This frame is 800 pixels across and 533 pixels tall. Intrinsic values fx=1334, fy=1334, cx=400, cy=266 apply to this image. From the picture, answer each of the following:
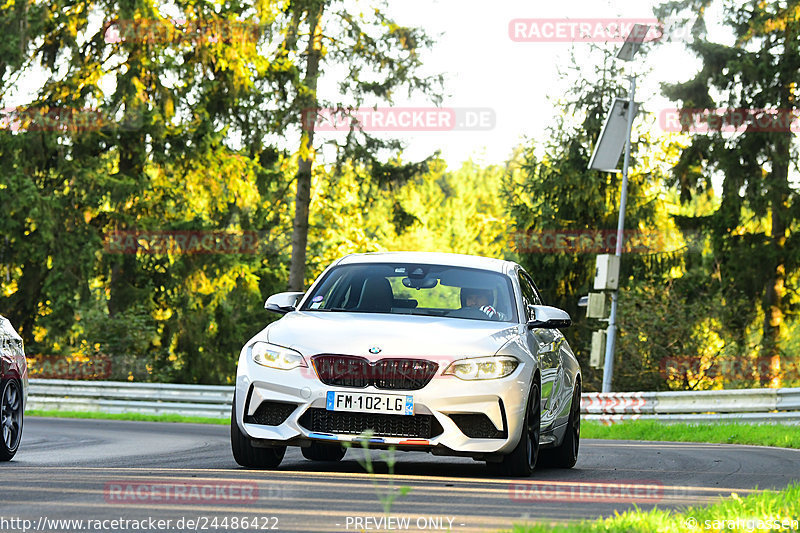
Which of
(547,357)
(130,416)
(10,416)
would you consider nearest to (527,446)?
(547,357)

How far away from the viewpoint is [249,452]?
9.64 meters

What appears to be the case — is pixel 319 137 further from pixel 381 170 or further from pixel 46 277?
pixel 46 277

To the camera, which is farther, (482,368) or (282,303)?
(282,303)

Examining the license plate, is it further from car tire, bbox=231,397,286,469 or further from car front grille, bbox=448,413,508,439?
car tire, bbox=231,397,286,469

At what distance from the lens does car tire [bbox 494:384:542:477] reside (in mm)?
9539

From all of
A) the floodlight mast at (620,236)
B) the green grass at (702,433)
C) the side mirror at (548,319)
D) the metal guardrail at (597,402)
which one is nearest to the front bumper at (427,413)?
the side mirror at (548,319)

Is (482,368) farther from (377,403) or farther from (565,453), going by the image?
(565,453)

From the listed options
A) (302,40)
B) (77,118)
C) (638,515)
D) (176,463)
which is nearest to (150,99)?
(77,118)

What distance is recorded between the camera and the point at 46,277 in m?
36.8

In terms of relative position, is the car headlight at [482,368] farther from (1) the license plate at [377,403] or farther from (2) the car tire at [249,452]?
(2) the car tire at [249,452]

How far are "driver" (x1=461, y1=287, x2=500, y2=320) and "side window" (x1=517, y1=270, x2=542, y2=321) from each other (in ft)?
1.06

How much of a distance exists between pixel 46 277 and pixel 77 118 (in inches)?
180

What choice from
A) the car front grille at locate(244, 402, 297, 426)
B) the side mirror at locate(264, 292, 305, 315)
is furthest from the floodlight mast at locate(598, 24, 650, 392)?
the car front grille at locate(244, 402, 297, 426)

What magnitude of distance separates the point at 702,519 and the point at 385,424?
3.05 m
